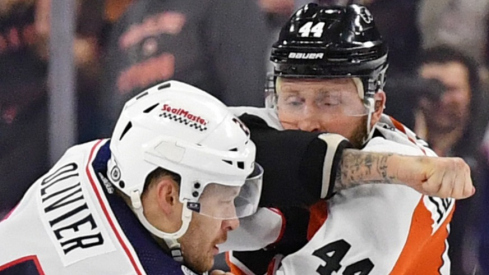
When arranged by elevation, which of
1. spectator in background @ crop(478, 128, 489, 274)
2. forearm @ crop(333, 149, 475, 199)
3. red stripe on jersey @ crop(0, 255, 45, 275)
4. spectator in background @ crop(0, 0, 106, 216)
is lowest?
spectator in background @ crop(478, 128, 489, 274)

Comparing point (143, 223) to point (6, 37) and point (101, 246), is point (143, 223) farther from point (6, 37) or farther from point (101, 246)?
point (6, 37)

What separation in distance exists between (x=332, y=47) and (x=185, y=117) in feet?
1.38

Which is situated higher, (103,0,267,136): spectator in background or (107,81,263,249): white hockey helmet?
(107,81,263,249): white hockey helmet

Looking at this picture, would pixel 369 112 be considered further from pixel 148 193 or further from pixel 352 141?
pixel 148 193

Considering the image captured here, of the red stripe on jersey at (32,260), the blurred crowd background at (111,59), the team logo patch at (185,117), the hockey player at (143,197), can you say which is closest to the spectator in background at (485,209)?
the blurred crowd background at (111,59)

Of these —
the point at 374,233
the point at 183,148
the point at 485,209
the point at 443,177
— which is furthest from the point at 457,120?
the point at 183,148

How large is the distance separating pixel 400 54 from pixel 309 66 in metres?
1.05

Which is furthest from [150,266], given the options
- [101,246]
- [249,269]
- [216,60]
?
[216,60]

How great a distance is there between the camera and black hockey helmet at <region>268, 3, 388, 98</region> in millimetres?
1848

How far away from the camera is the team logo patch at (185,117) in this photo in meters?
1.57

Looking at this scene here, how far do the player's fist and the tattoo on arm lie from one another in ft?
0.23

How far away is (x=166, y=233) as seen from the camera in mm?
1606

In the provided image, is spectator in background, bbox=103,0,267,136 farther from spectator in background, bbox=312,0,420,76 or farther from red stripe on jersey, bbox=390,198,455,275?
red stripe on jersey, bbox=390,198,455,275

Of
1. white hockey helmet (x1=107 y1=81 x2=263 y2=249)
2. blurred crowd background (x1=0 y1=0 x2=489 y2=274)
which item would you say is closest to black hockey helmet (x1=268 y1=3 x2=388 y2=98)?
white hockey helmet (x1=107 y1=81 x2=263 y2=249)
